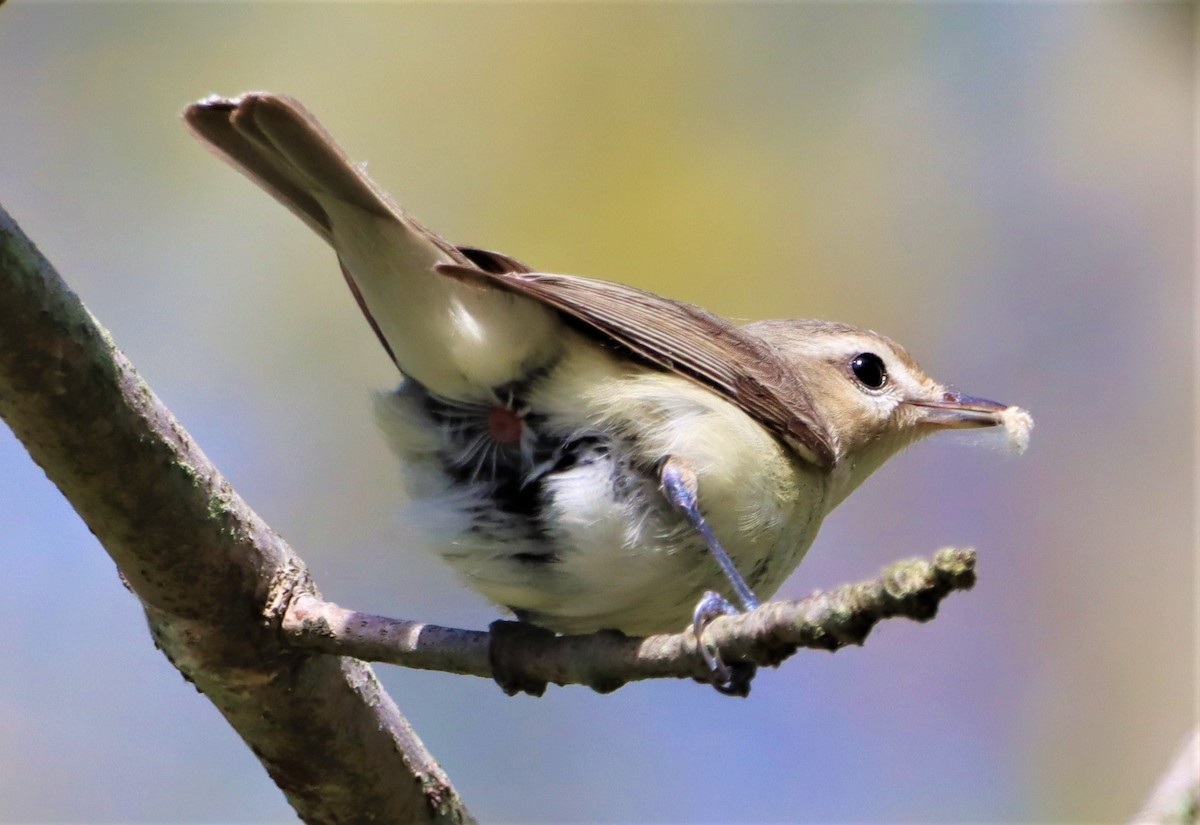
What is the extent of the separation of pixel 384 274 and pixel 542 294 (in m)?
0.39

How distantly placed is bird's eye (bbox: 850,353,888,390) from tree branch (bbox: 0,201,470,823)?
1.84 m

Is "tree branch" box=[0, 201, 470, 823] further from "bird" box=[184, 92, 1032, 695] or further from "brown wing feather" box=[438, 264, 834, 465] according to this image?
"brown wing feather" box=[438, 264, 834, 465]

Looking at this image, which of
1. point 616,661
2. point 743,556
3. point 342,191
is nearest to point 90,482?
point 342,191

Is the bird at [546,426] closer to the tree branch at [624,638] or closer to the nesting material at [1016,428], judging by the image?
the tree branch at [624,638]

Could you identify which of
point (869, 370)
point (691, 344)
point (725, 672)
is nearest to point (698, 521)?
point (691, 344)

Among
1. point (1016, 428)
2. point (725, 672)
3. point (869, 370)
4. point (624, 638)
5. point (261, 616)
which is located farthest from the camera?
point (869, 370)

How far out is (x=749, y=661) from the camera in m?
1.94

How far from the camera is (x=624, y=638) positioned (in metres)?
2.25

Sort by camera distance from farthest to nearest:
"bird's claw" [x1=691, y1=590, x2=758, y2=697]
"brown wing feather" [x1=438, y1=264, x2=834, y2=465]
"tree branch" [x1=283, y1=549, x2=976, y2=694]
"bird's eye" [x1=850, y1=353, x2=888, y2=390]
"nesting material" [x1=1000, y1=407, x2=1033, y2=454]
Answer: "bird's eye" [x1=850, y1=353, x2=888, y2=390], "nesting material" [x1=1000, y1=407, x2=1033, y2=454], "brown wing feather" [x1=438, y1=264, x2=834, y2=465], "bird's claw" [x1=691, y1=590, x2=758, y2=697], "tree branch" [x1=283, y1=549, x2=976, y2=694]

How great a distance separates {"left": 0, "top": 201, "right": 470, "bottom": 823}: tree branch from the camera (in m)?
2.04

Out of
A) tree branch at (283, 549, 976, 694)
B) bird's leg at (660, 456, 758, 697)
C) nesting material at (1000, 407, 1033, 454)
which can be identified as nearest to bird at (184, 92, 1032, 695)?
bird's leg at (660, 456, 758, 697)

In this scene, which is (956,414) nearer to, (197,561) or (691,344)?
(691,344)

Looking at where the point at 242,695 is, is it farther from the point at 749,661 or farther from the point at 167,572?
the point at 749,661

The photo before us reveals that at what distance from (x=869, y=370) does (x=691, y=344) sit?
895mm
